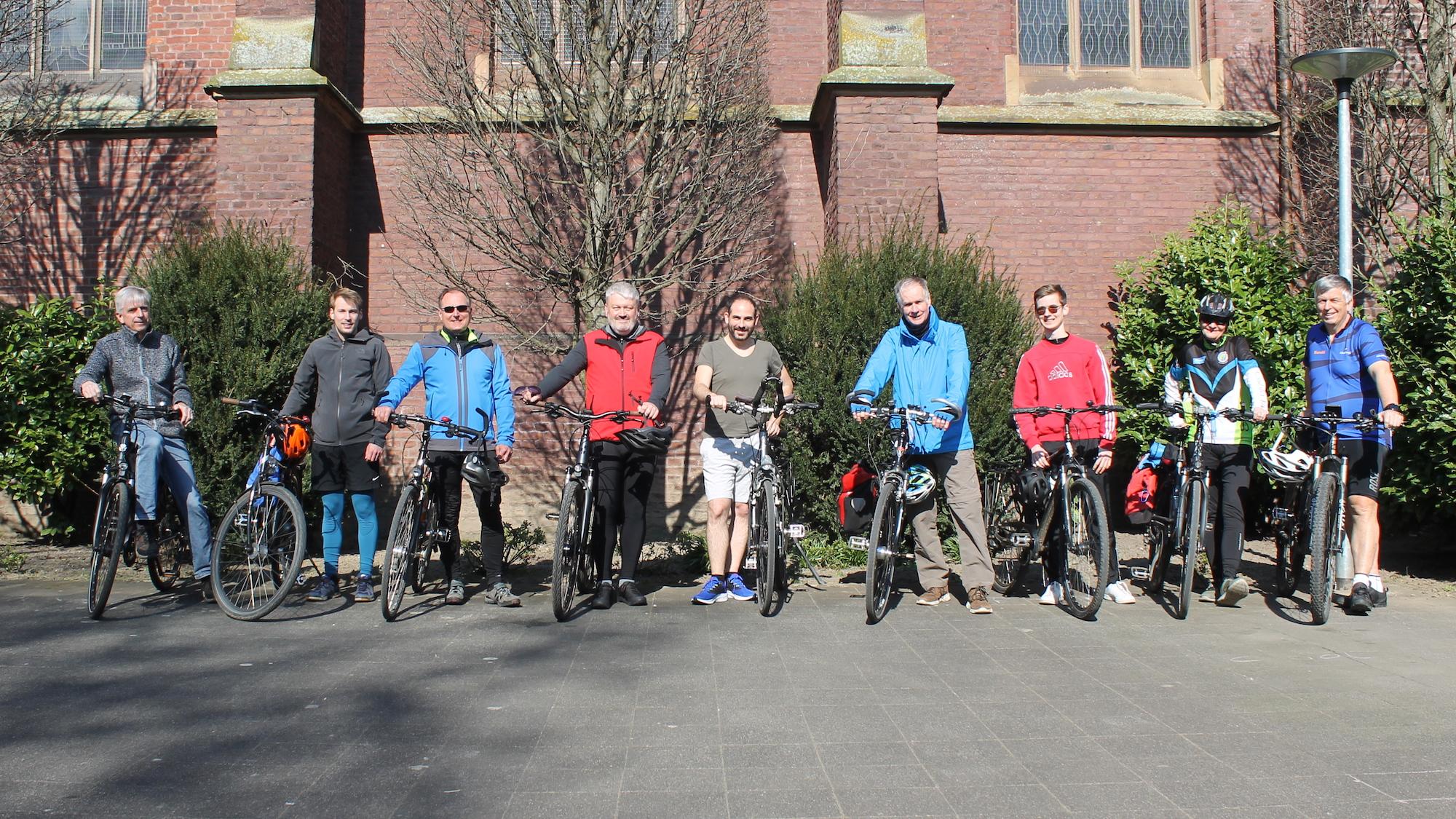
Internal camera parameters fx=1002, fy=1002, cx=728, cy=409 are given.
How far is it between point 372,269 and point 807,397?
507 cm

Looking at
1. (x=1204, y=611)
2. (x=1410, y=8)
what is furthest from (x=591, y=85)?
(x=1410, y=8)

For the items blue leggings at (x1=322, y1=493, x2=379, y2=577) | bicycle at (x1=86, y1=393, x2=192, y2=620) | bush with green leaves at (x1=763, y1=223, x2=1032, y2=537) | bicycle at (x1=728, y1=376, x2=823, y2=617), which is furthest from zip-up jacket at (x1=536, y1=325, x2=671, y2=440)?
bicycle at (x1=86, y1=393, x2=192, y2=620)

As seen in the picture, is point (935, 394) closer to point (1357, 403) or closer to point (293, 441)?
point (1357, 403)

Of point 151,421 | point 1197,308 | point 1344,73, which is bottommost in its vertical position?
point 151,421

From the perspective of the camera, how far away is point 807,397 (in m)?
7.67

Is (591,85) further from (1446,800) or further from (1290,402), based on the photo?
(1446,800)

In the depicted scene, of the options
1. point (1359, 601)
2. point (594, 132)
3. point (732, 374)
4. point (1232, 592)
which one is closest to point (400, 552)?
point (732, 374)

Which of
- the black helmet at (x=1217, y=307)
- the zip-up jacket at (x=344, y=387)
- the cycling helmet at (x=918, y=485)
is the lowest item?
the cycling helmet at (x=918, y=485)

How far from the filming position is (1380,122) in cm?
958

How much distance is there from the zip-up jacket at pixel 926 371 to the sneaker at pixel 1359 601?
246 cm

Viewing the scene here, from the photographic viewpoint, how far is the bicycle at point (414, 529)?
5762mm

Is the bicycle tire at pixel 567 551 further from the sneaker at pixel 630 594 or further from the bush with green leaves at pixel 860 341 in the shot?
the bush with green leaves at pixel 860 341

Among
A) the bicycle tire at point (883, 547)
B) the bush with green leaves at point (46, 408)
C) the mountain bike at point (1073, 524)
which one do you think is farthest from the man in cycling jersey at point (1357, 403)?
the bush with green leaves at point (46, 408)

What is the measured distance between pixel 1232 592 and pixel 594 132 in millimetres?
5688
